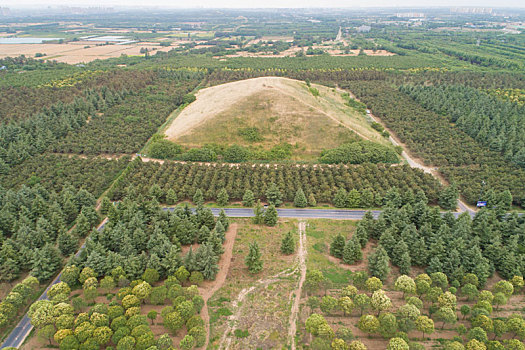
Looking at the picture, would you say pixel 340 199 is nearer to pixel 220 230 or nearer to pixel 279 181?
pixel 279 181

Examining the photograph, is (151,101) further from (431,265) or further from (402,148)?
(431,265)

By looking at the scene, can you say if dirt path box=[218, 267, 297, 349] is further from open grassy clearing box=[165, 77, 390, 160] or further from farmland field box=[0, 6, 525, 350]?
open grassy clearing box=[165, 77, 390, 160]

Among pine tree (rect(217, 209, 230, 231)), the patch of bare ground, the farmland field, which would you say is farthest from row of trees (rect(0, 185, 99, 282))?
→ the patch of bare ground

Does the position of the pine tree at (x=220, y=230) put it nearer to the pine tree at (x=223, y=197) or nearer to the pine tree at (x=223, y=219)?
the pine tree at (x=223, y=219)

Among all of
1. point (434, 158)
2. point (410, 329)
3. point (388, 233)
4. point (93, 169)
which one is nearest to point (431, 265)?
point (388, 233)

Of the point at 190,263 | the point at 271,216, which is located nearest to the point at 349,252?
the point at 271,216

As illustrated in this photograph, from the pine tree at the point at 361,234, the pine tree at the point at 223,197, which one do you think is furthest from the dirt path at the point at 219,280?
the pine tree at the point at 361,234
